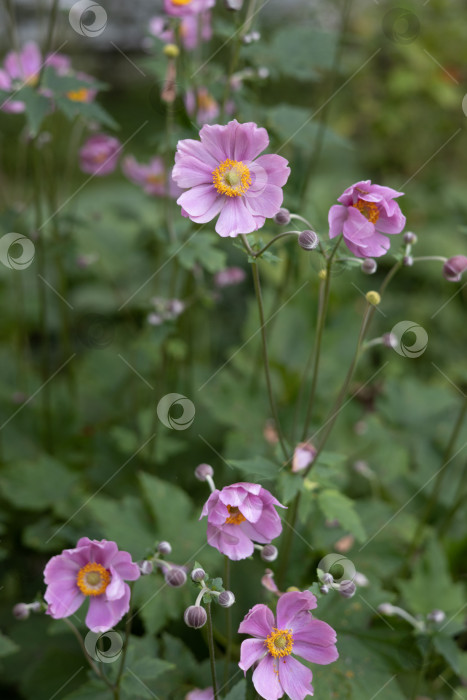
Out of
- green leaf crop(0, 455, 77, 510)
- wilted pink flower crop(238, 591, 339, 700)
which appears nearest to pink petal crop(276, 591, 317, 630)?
wilted pink flower crop(238, 591, 339, 700)

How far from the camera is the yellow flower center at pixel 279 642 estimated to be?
1.18m

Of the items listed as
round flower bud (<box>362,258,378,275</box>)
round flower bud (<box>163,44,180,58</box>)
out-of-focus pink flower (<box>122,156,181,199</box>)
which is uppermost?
round flower bud (<box>362,258,378,275</box>)

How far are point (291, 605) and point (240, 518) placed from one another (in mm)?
167

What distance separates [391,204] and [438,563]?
117 cm

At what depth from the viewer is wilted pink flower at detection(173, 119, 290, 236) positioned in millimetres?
1236

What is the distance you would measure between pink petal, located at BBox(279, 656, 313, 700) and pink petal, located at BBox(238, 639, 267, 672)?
1.6 inches

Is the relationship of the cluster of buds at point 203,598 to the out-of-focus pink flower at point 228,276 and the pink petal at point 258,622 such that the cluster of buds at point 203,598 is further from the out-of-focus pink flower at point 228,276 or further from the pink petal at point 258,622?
the out-of-focus pink flower at point 228,276

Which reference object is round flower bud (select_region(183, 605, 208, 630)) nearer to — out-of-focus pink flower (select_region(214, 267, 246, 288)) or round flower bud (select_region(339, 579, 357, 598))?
round flower bud (select_region(339, 579, 357, 598))

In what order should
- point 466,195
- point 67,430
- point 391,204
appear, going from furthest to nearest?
point 466,195 < point 67,430 < point 391,204

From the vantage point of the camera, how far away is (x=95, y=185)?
4746mm

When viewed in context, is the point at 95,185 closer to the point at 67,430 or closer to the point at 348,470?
the point at 67,430

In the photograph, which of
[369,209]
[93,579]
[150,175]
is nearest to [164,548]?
[93,579]

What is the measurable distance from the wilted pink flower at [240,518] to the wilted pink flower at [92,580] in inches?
6.3

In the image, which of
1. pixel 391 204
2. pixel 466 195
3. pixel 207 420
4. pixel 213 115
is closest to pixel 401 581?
pixel 207 420
